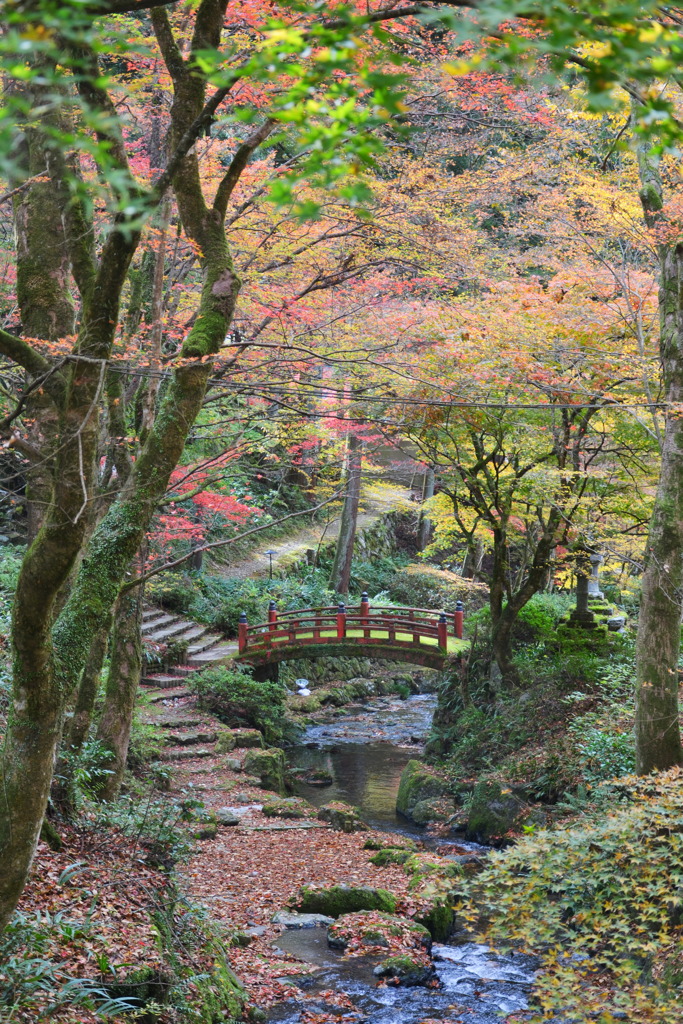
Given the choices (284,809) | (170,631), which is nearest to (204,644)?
(170,631)

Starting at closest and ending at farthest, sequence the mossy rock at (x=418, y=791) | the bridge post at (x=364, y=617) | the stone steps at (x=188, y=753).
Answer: the stone steps at (x=188, y=753)
the mossy rock at (x=418, y=791)
the bridge post at (x=364, y=617)

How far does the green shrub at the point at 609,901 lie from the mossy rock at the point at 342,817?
5250 mm

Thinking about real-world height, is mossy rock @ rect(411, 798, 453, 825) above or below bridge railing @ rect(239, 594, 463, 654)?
below

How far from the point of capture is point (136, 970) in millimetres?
4922

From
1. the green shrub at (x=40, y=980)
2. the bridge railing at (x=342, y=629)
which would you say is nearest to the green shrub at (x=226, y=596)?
the bridge railing at (x=342, y=629)

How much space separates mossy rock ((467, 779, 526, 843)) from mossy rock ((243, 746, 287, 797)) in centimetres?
352

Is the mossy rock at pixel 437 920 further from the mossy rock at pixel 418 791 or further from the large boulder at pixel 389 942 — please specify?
the mossy rock at pixel 418 791

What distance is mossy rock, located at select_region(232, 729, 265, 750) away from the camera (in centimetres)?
1496

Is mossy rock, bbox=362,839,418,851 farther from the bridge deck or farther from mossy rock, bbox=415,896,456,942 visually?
the bridge deck

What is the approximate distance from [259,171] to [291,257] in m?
1.27

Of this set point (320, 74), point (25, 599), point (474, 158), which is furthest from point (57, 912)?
point (474, 158)

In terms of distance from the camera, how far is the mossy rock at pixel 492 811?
1155cm

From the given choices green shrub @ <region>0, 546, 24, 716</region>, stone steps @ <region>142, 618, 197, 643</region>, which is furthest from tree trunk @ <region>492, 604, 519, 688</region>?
green shrub @ <region>0, 546, 24, 716</region>

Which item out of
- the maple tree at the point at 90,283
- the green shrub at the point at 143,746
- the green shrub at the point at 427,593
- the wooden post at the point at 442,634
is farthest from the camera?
the green shrub at the point at 427,593
